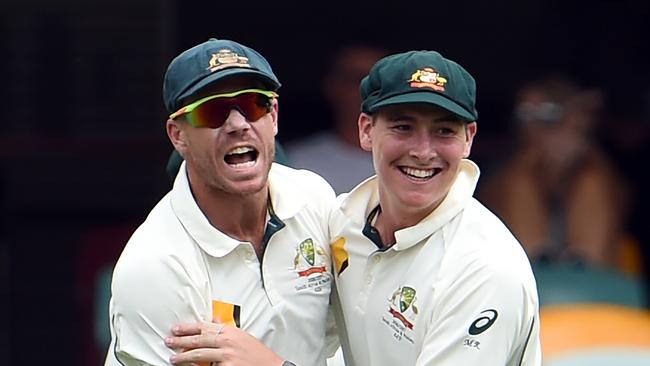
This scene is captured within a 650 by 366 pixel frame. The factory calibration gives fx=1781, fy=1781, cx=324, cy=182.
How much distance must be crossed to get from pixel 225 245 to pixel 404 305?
45 centimetres

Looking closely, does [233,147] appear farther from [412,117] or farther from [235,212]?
[412,117]

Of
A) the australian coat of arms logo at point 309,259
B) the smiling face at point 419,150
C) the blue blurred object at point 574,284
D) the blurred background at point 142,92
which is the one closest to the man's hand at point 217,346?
the australian coat of arms logo at point 309,259

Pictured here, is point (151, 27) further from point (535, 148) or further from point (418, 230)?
point (418, 230)

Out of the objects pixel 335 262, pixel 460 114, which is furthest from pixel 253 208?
pixel 460 114

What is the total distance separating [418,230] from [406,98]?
327 mm

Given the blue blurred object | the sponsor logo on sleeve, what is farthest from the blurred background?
the sponsor logo on sleeve

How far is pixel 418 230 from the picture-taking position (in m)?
4.18

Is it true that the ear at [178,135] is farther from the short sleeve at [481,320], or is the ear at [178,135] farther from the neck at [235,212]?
the short sleeve at [481,320]

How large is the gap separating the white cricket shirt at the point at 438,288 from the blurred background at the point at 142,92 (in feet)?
11.6

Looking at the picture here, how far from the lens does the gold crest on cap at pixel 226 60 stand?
4090mm

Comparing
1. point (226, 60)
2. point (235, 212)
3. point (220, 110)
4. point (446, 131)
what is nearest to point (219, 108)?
point (220, 110)

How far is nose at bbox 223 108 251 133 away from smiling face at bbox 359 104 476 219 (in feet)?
1.04

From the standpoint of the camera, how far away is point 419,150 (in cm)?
411

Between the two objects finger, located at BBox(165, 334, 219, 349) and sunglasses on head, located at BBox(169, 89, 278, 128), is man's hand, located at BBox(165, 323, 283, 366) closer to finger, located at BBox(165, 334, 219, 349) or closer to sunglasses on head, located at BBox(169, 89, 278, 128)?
finger, located at BBox(165, 334, 219, 349)
